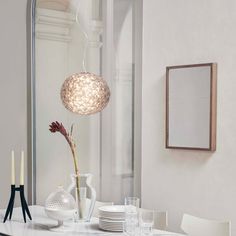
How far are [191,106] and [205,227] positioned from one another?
1138mm

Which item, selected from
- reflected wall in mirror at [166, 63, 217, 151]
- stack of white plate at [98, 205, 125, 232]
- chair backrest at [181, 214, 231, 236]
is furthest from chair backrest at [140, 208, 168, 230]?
reflected wall in mirror at [166, 63, 217, 151]

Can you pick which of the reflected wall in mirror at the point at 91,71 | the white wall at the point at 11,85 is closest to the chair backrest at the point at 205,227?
the reflected wall in mirror at the point at 91,71

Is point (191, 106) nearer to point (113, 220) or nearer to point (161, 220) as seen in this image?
point (161, 220)

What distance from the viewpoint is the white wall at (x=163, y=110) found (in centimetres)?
376

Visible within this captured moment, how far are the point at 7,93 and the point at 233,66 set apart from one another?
6.98 feet

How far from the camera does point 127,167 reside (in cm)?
464

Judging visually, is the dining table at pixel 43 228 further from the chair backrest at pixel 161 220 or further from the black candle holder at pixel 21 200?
the chair backrest at pixel 161 220

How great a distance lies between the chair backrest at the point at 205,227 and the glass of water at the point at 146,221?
0.49 metres

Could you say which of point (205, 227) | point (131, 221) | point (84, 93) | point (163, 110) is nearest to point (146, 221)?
point (131, 221)

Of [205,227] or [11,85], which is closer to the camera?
[205,227]

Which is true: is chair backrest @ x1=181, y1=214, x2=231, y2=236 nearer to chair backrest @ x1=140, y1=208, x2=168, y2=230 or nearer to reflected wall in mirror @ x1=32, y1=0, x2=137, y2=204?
chair backrest @ x1=140, y1=208, x2=168, y2=230

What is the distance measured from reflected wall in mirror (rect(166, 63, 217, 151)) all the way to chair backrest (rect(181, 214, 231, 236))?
78cm

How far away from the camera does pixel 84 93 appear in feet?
11.8

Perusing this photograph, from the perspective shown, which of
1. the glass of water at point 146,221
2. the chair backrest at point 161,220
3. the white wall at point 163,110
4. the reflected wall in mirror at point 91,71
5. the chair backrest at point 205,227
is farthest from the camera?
the reflected wall in mirror at point 91,71
